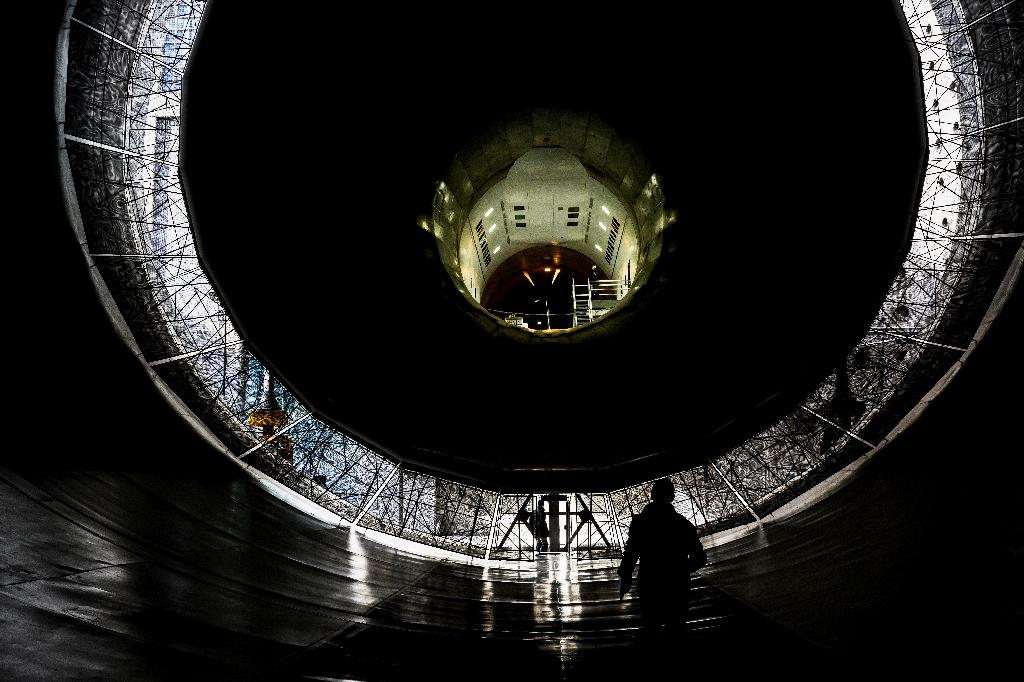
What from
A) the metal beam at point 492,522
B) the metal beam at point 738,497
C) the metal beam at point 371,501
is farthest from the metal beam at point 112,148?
the metal beam at point 738,497

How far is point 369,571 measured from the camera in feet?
22.2

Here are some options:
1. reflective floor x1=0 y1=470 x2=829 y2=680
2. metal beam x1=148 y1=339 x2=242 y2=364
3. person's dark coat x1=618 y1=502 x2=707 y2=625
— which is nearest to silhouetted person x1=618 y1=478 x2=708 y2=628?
person's dark coat x1=618 y1=502 x2=707 y2=625

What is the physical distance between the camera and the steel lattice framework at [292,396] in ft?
26.1

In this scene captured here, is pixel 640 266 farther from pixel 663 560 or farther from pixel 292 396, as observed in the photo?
pixel 292 396

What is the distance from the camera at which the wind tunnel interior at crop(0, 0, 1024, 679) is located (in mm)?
3412

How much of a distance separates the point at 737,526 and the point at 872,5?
235 inches

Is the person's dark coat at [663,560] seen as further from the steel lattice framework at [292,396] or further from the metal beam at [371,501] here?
the metal beam at [371,501]

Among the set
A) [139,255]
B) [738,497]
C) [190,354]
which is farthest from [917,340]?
[139,255]

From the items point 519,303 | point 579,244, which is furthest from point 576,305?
point 579,244

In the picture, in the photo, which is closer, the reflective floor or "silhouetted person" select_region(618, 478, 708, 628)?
the reflective floor

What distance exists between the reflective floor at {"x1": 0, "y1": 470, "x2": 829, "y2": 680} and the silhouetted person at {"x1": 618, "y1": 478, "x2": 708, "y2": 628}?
0.50ft

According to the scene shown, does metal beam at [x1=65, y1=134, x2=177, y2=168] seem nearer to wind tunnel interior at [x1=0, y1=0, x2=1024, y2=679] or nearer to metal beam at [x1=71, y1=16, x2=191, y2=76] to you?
wind tunnel interior at [x1=0, y1=0, x2=1024, y2=679]

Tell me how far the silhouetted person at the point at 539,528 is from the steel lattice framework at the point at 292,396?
36.2 inches

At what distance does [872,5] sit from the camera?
20.2 feet
